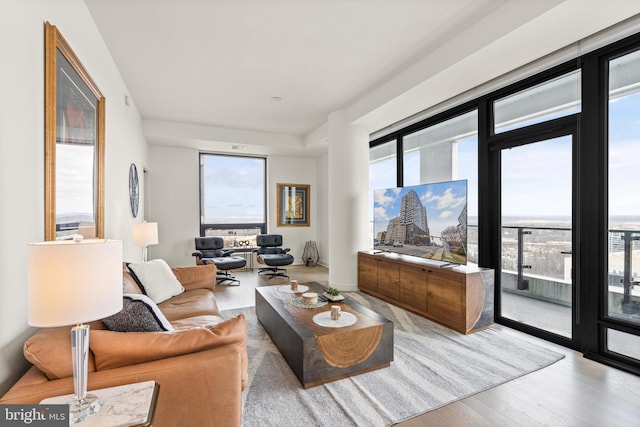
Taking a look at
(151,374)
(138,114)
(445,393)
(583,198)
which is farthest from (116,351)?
(138,114)

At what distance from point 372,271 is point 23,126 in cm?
405

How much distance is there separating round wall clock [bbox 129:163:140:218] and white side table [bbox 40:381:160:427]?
3483mm

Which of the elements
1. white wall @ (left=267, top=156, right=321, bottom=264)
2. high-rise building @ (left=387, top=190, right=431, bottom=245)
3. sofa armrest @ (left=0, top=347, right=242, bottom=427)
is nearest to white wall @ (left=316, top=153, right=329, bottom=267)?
white wall @ (left=267, top=156, right=321, bottom=264)

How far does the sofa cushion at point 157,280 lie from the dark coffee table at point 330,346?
1.12 meters

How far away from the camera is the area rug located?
1924 millimetres

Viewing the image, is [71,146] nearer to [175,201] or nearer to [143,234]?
[143,234]

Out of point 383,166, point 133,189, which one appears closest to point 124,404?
point 133,189

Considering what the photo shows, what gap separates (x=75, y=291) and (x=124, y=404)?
17.7 inches

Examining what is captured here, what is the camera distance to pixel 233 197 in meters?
7.16

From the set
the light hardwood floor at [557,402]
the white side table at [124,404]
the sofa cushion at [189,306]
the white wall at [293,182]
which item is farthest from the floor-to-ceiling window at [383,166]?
the white side table at [124,404]

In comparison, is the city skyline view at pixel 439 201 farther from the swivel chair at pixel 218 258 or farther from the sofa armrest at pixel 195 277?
the swivel chair at pixel 218 258

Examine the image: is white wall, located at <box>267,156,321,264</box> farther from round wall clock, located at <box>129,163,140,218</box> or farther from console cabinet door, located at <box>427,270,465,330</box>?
console cabinet door, located at <box>427,270,465,330</box>

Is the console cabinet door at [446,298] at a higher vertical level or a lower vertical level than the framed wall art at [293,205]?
lower

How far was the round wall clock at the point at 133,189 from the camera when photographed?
415cm
